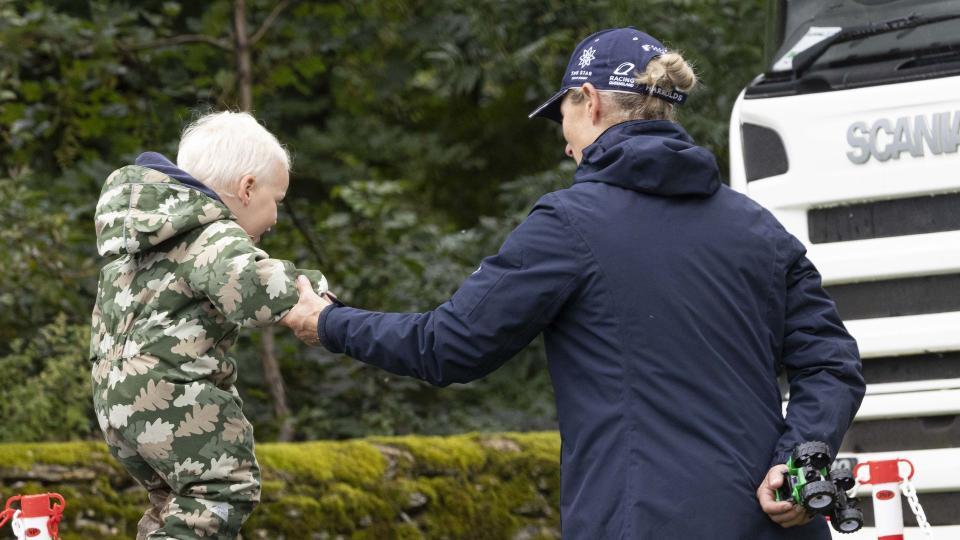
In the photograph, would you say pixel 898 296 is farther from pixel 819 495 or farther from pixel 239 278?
pixel 239 278

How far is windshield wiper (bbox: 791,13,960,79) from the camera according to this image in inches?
225

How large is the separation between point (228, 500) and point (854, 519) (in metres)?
1.53

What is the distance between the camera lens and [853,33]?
229 inches

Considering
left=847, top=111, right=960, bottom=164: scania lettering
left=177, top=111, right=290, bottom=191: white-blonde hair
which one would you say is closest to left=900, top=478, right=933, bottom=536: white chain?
left=847, top=111, right=960, bottom=164: scania lettering

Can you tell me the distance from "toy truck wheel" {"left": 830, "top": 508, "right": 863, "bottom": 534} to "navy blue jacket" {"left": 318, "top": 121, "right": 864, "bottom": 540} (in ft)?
0.23

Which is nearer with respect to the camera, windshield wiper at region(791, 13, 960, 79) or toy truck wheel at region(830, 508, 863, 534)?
toy truck wheel at region(830, 508, 863, 534)

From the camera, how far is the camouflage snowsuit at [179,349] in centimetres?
366

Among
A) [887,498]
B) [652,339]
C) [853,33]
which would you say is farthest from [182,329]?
[853,33]

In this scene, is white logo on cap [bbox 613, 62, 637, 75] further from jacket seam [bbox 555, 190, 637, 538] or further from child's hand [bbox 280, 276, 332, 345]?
child's hand [bbox 280, 276, 332, 345]

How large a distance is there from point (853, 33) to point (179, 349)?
329cm

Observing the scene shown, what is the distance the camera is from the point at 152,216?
370cm

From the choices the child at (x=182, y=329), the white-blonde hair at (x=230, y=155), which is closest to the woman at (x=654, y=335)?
the child at (x=182, y=329)

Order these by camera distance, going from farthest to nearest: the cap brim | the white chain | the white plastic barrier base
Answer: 1. the white plastic barrier base
2. the white chain
3. the cap brim

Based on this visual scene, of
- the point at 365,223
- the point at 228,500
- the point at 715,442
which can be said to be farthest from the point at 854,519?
the point at 365,223
